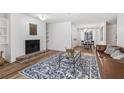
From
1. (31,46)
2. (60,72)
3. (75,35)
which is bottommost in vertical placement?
(60,72)

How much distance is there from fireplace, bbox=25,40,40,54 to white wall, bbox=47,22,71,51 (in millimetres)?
1987

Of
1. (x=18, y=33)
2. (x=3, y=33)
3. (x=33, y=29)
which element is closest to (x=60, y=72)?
(x=18, y=33)

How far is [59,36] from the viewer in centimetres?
813

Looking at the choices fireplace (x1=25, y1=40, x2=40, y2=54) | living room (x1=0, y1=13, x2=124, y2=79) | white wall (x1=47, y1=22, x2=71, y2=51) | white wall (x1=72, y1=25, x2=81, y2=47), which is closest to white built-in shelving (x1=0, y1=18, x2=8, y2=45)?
living room (x1=0, y1=13, x2=124, y2=79)

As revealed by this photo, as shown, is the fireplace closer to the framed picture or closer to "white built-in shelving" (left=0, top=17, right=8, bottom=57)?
the framed picture

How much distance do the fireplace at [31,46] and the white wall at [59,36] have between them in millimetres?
1987

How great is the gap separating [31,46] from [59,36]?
9.13 ft

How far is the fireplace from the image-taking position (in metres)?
5.59

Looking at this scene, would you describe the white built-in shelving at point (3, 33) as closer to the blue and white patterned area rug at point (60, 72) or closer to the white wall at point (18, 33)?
the white wall at point (18, 33)

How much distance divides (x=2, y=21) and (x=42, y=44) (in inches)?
131

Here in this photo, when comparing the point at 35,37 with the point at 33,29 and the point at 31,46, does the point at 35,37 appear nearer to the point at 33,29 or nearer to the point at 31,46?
the point at 33,29

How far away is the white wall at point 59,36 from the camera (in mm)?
7684
